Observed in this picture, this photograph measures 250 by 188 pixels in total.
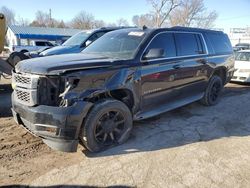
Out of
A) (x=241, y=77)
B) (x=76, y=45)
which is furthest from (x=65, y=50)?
(x=241, y=77)

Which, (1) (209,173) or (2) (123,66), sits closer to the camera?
(1) (209,173)

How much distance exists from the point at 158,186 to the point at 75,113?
1.48m

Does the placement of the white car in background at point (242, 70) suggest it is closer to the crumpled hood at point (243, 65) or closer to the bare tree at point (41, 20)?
the crumpled hood at point (243, 65)

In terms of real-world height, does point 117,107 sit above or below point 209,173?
above

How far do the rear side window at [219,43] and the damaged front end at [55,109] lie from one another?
14.4ft

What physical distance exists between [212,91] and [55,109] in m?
4.87

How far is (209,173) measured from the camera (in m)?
3.70

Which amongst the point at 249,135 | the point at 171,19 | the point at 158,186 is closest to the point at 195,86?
the point at 249,135

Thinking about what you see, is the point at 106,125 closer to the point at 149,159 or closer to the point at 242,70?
the point at 149,159

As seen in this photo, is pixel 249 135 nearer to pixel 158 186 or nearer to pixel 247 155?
pixel 247 155

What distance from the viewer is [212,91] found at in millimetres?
7223

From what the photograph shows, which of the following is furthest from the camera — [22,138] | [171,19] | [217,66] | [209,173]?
[171,19]

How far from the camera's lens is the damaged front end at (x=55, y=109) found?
371 centimetres

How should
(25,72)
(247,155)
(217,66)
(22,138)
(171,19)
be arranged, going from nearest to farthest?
(25,72), (247,155), (22,138), (217,66), (171,19)
